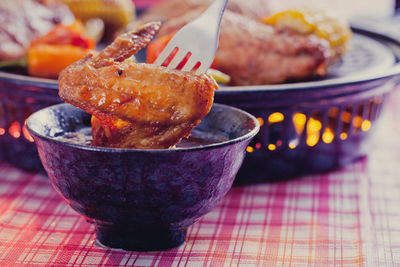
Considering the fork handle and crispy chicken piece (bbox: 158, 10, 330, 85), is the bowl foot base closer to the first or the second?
the fork handle

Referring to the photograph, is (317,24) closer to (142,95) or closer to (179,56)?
(179,56)

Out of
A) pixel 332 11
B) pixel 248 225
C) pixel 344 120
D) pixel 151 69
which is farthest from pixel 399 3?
pixel 151 69

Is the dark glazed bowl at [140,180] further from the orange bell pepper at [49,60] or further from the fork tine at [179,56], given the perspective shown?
the orange bell pepper at [49,60]

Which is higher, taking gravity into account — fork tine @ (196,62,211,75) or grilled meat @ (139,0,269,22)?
fork tine @ (196,62,211,75)

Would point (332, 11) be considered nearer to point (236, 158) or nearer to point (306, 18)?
point (306, 18)

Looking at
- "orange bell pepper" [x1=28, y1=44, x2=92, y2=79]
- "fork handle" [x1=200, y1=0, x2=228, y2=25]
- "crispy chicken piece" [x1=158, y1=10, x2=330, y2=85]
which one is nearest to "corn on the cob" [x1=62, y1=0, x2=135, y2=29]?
"orange bell pepper" [x1=28, y1=44, x2=92, y2=79]

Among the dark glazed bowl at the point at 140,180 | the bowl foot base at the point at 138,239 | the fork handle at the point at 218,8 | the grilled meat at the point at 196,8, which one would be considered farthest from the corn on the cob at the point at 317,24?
the bowl foot base at the point at 138,239
